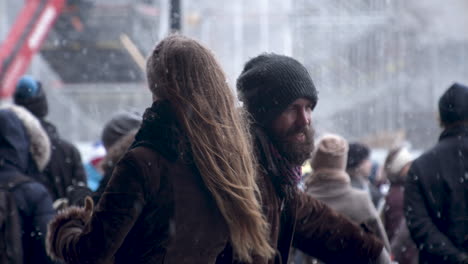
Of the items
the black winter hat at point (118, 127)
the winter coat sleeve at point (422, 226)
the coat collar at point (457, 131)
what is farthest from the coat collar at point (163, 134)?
the black winter hat at point (118, 127)

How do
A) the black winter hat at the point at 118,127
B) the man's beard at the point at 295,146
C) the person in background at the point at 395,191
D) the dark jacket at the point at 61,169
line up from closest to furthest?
the man's beard at the point at 295,146, the black winter hat at the point at 118,127, the dark jacket at the point at 61,169, the person in background at the point at 395,191

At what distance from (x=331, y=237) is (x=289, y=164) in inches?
13.3

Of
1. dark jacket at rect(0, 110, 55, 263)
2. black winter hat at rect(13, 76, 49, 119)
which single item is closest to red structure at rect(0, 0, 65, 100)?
black winter hat at rect(13, 76, 49, 119)

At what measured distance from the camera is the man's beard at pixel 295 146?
2223 mm

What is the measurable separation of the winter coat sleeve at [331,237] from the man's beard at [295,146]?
0.18 m

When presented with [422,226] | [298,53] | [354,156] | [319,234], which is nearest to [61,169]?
[354,156]

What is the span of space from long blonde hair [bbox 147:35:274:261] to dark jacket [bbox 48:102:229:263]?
0.04 metres

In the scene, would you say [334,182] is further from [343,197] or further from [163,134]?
[163,134]

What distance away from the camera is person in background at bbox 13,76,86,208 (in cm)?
482

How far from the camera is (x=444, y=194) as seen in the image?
12.3 ft

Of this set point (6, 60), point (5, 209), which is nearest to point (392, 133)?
point (6, 60)

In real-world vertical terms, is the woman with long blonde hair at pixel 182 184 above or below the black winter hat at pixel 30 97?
above

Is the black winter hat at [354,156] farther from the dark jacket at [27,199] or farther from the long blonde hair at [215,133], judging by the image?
the long blonde hair at [215,133]

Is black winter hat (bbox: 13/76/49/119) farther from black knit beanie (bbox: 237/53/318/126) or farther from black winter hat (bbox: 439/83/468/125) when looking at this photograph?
black knit beanie (bbox: 237/53/318/126)
